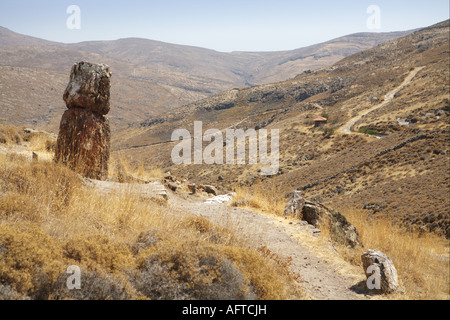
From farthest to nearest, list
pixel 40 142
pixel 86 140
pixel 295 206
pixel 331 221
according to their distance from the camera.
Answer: pixel 40 142 < pixel 295 206 < pixel 86 140 < pixel 331 221

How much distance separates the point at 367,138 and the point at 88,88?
3260cm

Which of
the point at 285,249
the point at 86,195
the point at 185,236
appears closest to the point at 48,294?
the point at 185,236

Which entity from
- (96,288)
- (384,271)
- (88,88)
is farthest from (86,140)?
(384,271)

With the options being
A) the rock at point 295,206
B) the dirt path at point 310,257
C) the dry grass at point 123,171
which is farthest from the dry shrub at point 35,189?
the rock at point 295,206

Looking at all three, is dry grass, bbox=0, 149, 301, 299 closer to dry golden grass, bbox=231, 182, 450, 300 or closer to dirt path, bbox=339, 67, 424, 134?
dry golden grass, bbox=231, 182, 450, 300

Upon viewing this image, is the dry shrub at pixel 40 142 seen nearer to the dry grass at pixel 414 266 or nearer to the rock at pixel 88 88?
the rock at pixel 88 88

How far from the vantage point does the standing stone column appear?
23.8 ft

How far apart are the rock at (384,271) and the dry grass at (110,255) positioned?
3.81 ft

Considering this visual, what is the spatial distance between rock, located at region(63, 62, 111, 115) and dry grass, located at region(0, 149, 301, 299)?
3.55 metres

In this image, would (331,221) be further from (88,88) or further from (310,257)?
(88,88)

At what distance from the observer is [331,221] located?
22.8 feet

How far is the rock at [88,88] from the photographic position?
7.61m

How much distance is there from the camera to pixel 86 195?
476 centimetres
